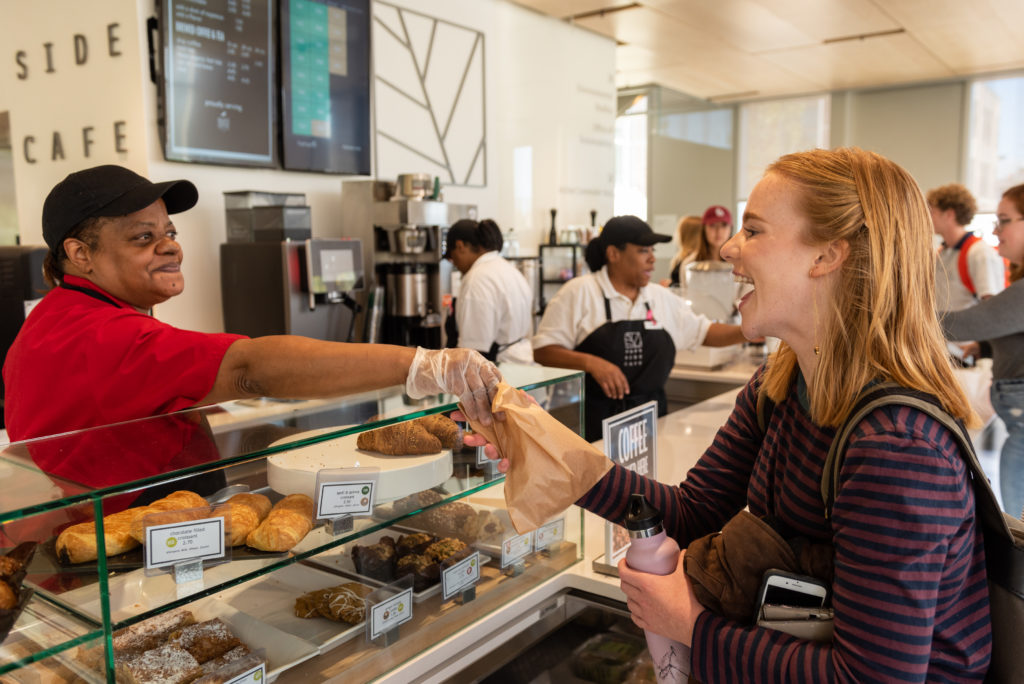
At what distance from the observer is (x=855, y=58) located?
318 inches

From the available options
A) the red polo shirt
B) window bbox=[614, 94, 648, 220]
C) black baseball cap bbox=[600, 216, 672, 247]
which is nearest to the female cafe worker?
the red polo shirt

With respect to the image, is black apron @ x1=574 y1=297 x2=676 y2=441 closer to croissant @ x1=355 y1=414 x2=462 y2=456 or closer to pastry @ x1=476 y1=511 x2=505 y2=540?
pastry @ x1=476 y1=511 x2=505 y2=540

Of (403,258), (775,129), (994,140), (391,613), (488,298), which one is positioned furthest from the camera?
(775,129)

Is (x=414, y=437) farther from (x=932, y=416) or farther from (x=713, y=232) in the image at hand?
(x=713, y=232)

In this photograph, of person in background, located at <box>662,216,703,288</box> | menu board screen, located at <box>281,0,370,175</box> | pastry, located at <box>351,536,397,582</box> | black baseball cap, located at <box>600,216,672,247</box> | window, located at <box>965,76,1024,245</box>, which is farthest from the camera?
window, located at <box>965,76,1024,245</box>

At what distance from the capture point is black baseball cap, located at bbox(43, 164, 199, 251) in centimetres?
161

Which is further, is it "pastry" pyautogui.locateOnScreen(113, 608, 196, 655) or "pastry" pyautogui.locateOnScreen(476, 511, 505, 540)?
"pastry" pyautogui.locateOnScreen(476, 511, 505, 540)

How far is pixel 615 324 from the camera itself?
349 centimetres

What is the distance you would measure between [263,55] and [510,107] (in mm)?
2459

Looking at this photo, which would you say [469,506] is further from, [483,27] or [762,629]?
[483,27]

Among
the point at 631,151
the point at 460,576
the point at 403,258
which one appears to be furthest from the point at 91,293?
the point at 631,151

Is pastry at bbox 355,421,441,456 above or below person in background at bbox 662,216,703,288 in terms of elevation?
below

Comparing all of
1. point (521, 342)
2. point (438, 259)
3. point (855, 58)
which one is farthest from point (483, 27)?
point (855, 58)

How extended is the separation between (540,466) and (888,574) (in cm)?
48
